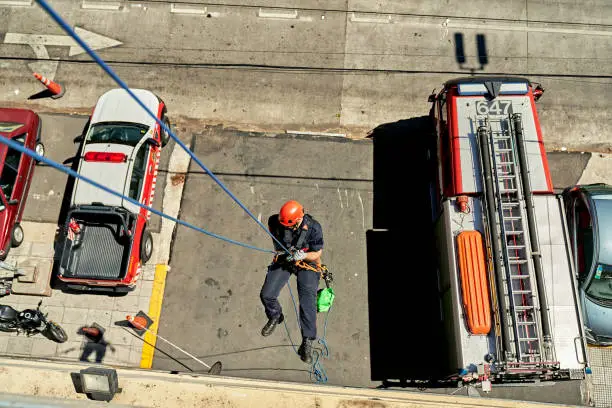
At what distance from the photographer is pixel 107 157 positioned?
9.25 m

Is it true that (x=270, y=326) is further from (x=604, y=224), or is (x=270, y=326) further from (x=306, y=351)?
(x=604, y=224)

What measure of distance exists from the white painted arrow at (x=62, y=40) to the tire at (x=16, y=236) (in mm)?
5233

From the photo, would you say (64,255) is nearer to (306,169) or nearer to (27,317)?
(27,317)

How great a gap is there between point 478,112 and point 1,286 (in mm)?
10683

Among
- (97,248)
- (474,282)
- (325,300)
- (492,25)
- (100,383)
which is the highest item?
(492,25)

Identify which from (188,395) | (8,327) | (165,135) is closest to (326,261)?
(188,395)

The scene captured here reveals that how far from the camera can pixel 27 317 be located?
8.30 metres

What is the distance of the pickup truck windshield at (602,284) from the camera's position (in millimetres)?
8227

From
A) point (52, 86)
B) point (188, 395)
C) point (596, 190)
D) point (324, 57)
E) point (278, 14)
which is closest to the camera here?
point (188, 395)

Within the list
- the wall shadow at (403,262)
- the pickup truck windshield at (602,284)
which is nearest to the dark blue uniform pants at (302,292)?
the wall shadow at (403,262)

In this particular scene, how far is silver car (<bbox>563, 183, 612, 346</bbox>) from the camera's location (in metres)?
8.23

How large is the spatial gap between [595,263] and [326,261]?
542 cm

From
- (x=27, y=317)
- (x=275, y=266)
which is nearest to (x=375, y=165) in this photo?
(x=275, y=266)

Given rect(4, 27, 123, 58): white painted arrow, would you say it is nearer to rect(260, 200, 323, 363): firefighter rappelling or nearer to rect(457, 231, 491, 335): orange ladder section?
rect(260, 200, 323, 363): firefighter rappelling
